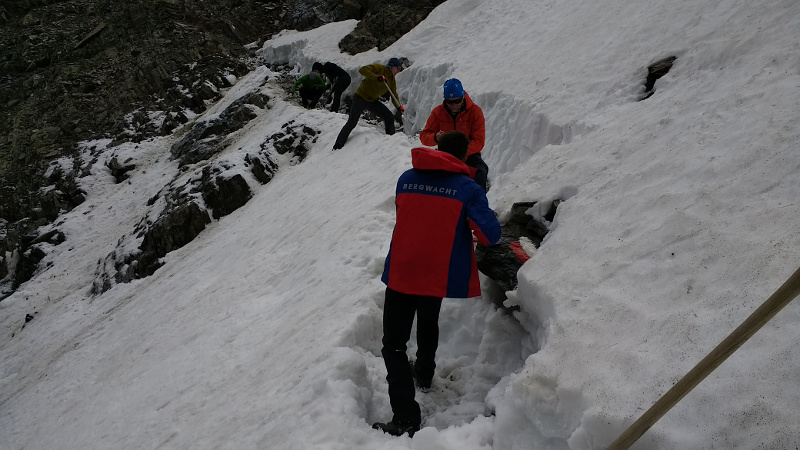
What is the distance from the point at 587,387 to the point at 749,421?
2.33 feet

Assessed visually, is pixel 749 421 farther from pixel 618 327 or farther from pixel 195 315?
pixel 195 315

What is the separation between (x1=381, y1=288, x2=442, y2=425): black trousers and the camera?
10.6ft

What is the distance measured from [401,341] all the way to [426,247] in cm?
74

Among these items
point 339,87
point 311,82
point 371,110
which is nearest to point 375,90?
point 371,110

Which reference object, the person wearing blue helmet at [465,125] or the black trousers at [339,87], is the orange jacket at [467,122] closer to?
the person wearing blue helmet at [465,125]

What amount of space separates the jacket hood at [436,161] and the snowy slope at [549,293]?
43.0 inches

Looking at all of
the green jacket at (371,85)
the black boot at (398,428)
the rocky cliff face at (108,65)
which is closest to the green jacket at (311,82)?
the green jacket at (371,85)

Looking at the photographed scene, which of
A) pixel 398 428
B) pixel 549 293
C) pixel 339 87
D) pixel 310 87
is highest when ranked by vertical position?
pixel 310 87

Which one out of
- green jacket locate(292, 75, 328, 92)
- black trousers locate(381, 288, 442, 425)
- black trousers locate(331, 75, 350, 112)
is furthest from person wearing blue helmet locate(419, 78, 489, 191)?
green jacket locate(292, 75, 328, 92)

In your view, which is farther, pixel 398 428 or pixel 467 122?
pixel 467 122

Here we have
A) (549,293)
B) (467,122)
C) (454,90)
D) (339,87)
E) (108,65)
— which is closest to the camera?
(549,293)

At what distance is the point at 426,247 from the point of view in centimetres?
315

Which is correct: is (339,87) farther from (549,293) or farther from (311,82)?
(549,293)

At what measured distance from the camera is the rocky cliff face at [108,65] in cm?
2064
